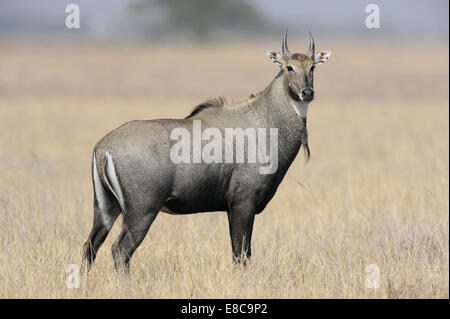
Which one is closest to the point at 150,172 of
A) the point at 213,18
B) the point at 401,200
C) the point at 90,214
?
the point at 90,214

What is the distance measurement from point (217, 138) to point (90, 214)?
15.5 feet

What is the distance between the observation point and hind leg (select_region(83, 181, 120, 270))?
7977 millimetres

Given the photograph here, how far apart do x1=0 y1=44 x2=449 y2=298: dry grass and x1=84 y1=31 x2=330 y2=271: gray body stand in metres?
0.55

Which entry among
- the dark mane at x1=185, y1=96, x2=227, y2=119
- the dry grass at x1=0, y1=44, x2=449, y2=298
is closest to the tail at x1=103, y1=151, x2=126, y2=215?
the dry grass at x1=0, y1=44, x2=449, y2=298

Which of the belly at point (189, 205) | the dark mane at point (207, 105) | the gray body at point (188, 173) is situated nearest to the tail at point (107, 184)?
the gray body at point (188, 173)

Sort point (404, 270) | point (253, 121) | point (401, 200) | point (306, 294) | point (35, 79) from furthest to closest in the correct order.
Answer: point (35, 79) < point (401, 200) < point (253, 121) < point (404, 270) < point (306, 294)

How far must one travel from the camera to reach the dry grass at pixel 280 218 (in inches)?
303

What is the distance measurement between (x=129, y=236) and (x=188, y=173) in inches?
35.7

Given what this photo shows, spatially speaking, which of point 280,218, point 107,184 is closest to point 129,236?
point 107,184

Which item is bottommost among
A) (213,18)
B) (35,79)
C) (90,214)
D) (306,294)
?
(306,294)

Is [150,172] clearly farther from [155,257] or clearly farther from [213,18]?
[213,18]

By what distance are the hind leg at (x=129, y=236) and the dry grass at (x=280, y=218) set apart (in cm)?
19

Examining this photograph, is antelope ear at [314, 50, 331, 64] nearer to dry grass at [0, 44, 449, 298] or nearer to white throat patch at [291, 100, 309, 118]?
white throat patch at [291, 100, 309, 118]

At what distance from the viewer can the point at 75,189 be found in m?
15.0
